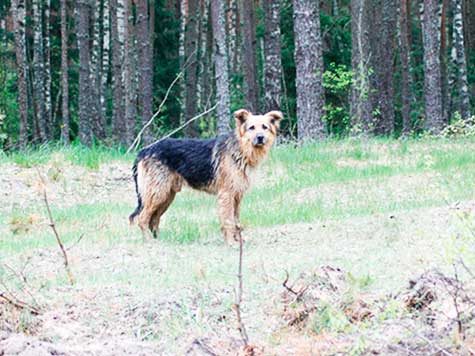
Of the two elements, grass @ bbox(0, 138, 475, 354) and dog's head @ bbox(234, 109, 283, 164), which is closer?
grass @ bbox(0, 138, 475, 354)

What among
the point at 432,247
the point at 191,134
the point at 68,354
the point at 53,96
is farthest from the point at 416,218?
the point at 53,96

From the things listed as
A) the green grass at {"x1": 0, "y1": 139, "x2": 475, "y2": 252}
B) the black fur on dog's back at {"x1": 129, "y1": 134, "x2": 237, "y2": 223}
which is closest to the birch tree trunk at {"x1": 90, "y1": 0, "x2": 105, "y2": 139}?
the green grass at {"x1": 0, "y1": 139, "x2": 475, "y2": 252}

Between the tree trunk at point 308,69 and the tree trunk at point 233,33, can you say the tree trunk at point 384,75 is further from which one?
the tree trunk at point 308,69

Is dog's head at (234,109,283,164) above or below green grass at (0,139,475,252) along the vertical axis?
above

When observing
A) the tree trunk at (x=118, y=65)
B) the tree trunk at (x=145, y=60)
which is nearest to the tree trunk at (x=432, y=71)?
the tree trunk at (x=145, y=60)

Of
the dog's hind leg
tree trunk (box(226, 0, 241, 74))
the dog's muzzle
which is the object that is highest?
tree trunk (box(226, 0, 241, 74))

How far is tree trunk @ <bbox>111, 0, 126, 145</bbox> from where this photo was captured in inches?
1114

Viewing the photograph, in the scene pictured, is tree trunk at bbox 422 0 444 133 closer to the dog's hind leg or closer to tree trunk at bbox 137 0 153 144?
tree trunk at bbox 137 0 153 144

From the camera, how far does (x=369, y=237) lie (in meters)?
11.4

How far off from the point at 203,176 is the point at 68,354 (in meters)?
5.68

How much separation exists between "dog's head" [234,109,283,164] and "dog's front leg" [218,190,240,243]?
649 millimetres

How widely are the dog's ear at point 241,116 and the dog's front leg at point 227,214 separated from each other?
923 millimetres

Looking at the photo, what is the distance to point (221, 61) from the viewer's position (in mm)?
23625

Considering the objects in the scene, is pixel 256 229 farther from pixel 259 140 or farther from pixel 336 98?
pixel 336 98
